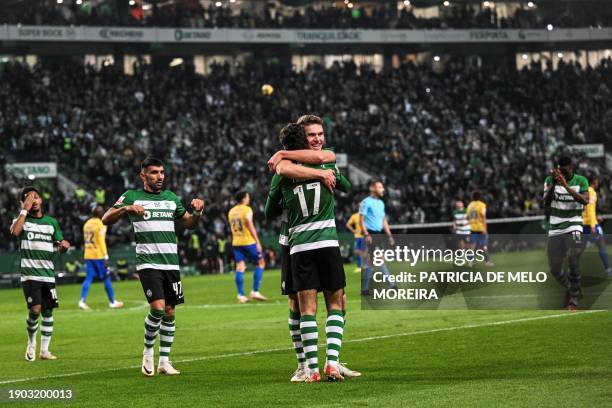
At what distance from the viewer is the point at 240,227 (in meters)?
24.4

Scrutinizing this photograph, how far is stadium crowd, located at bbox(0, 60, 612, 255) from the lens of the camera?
4706 cm

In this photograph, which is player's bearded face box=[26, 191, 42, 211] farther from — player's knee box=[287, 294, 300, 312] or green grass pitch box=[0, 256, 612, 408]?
player's knee box=[287, 294, 300, 312]

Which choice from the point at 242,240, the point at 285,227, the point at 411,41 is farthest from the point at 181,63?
the point at 285,227

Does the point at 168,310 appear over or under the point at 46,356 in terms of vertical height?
over

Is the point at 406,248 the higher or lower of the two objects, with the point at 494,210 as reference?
higher

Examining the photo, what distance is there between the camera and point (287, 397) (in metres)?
9.62

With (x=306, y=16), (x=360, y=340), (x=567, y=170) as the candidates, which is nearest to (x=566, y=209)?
(x=567, y=170)

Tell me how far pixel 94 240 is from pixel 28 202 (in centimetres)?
1125

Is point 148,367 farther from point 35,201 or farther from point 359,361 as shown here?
point 35,201

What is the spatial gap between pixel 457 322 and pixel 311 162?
7.29 meters

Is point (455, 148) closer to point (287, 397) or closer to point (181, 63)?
point (181, 63)

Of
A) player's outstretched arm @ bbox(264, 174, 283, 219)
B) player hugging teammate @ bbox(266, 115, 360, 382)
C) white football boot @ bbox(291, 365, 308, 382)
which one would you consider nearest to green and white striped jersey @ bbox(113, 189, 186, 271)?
player's outstretched arm @ bbox(264, 174, 283, 219)

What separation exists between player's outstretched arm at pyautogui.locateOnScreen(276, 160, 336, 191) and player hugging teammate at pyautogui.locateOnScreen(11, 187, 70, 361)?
546cm

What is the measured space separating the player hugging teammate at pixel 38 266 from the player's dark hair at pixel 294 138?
538 cm
